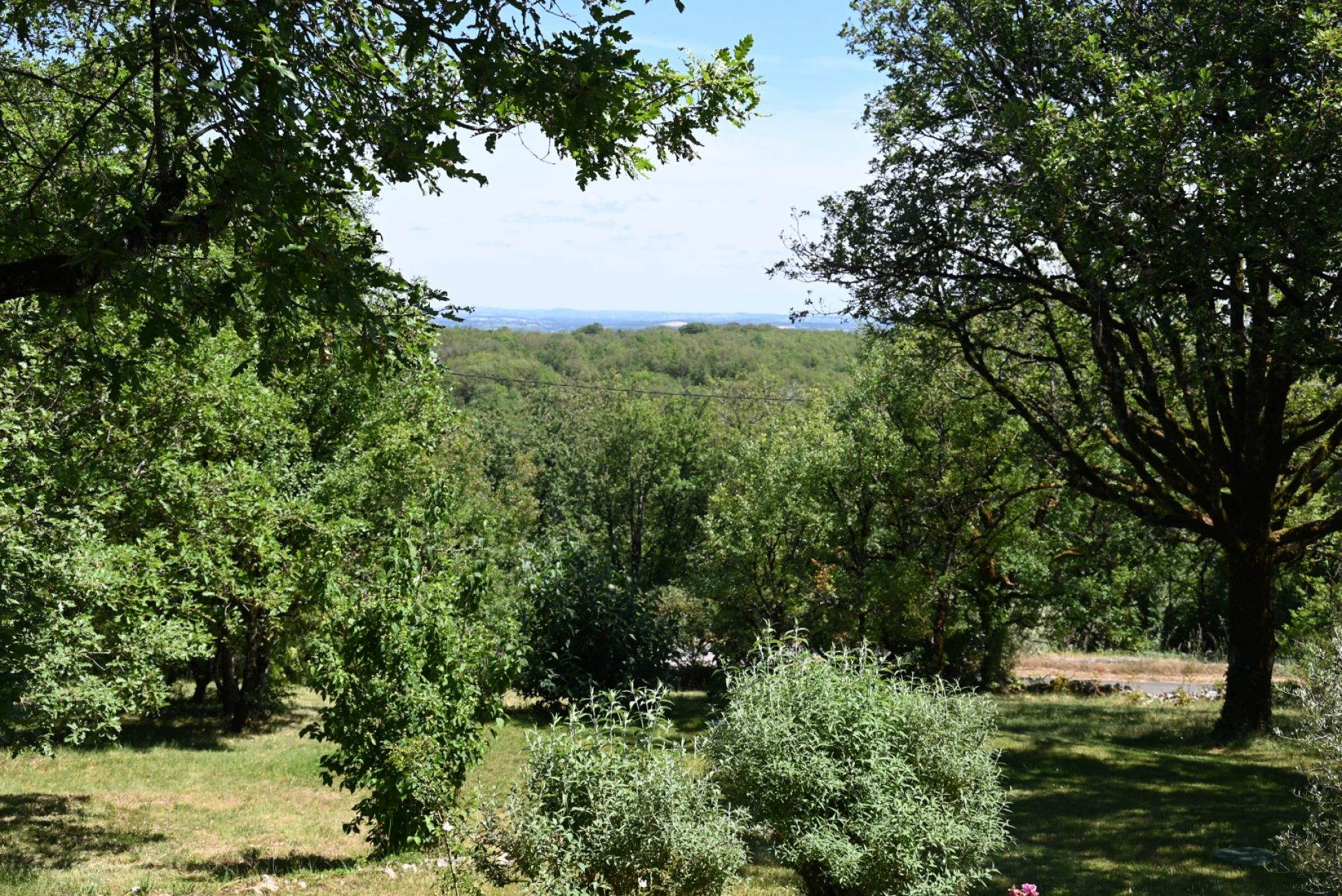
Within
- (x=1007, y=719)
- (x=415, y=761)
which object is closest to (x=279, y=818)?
(x=415, y=761)

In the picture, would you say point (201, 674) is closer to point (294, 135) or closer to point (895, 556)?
point (895, 556)

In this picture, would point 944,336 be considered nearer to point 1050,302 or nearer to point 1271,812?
point 1050,302

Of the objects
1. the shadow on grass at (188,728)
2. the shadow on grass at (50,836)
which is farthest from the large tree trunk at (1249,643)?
the shadow on grass at (188,728)

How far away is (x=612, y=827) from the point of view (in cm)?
525

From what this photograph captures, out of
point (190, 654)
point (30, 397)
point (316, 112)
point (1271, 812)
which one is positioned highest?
point (316, 112)

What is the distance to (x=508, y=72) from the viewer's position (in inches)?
194

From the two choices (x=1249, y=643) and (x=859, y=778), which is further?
(x=1249, y=643)

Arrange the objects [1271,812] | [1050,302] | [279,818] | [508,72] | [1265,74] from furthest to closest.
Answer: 1. [1050,302]
2. [279,818]
3. [1271,812]
4. [1265,74]
5. [508,72]

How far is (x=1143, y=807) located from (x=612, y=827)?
8.33 meters

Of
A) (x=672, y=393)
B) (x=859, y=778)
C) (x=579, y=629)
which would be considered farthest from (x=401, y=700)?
(x=672, y=393)

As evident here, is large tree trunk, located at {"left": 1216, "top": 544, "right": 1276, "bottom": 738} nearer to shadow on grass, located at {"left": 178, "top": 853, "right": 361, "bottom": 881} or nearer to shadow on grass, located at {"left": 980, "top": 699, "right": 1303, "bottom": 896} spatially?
shadow on grass, located at {"left": 980, "top": 699, "right": 1303, "bottom": 896}

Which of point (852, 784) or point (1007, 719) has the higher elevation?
point (852, 784)

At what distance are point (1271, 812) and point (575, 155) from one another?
998 centimetres

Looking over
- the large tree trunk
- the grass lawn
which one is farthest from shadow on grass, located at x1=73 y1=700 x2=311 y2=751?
the large tree trunk
